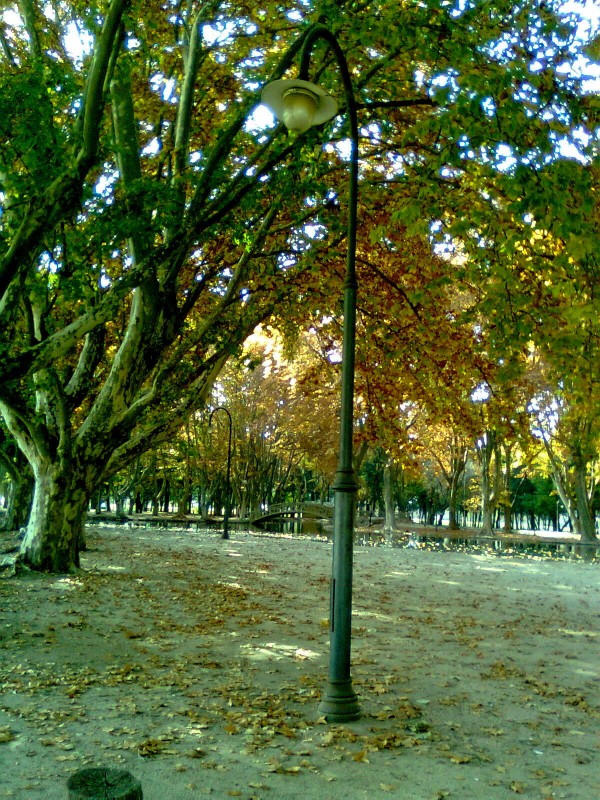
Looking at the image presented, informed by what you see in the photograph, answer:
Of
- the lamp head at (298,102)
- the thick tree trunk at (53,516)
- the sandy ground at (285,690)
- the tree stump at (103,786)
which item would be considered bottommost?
the sandy ground at (285,690)

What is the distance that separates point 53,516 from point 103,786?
10493mm

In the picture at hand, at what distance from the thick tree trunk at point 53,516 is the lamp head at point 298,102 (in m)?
8.33

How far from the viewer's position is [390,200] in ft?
41.6

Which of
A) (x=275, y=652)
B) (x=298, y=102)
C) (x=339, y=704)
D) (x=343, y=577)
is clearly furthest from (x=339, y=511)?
(x=298, y=102)

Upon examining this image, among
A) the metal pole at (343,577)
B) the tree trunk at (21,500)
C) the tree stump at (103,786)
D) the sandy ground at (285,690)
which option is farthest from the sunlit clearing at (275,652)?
the tree trunk at (21,500)

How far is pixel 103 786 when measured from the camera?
261 centimetres

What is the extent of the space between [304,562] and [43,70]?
13102 mm

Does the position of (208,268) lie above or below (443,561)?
above

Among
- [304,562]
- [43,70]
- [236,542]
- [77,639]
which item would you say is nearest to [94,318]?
[43,70]

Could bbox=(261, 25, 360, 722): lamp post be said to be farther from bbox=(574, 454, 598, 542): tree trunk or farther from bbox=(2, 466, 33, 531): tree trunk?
bbox=(574, 454, 598, 542): tree trunk

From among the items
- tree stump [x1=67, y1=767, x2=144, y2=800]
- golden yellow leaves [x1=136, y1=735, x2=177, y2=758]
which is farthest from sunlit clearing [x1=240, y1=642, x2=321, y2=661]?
tree stump [x1=67, y1=767, x2=144, y2=800]

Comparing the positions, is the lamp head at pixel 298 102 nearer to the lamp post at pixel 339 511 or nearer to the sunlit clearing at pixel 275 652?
the lamp post at pixel 339 511

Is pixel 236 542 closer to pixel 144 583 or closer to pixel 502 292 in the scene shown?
pixel 144 583

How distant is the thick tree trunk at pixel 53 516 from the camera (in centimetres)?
1236
